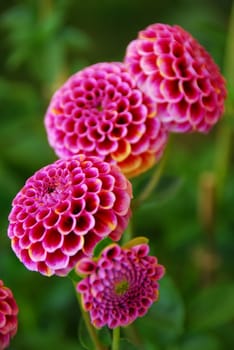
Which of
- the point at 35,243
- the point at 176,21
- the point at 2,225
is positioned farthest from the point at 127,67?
the point at 176,21

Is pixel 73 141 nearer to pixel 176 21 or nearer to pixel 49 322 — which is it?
pixel 49 322

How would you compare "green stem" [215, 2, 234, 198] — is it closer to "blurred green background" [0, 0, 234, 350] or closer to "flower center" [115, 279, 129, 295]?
"blurred green background" [0, 0, 234, 350]

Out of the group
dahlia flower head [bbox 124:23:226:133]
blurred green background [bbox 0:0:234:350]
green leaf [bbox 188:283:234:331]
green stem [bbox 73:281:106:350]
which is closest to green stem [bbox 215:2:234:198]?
blurred green background [bbox 0:0:234:350]

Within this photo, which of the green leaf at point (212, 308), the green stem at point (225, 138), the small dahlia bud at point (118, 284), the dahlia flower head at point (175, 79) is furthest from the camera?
the green stem at point (225, 138)

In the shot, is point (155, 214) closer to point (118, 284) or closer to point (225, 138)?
point (225, 138)

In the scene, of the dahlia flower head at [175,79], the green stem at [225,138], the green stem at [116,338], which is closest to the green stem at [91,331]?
the green stem at [116,338]

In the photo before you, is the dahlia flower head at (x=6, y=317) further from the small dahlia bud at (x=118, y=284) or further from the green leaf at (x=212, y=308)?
the green leaf at (x=212, y=308)

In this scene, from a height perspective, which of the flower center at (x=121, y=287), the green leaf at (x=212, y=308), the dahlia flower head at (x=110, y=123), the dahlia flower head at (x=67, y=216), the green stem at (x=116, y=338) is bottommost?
the green leaf at (x=212, y=308)
